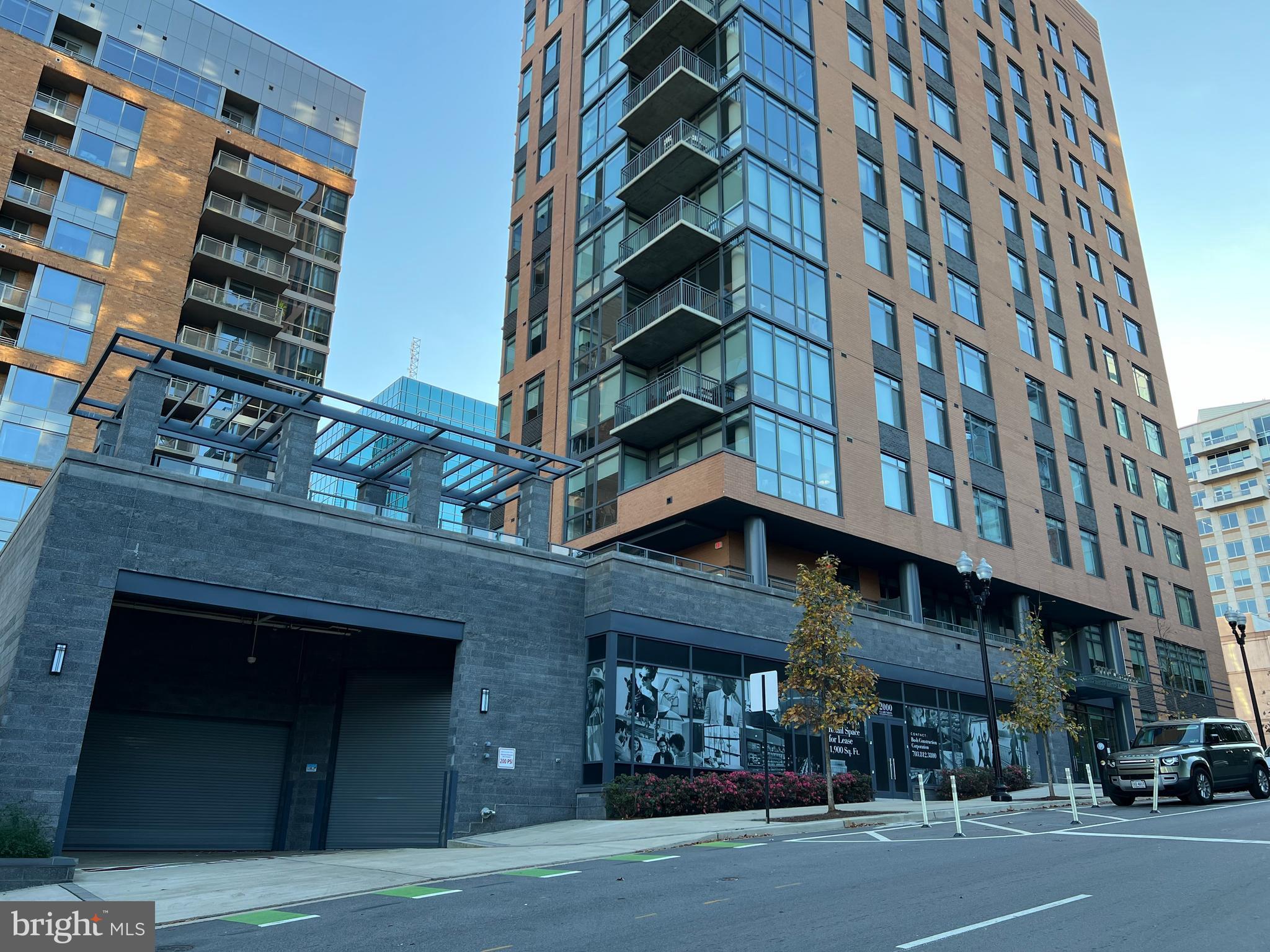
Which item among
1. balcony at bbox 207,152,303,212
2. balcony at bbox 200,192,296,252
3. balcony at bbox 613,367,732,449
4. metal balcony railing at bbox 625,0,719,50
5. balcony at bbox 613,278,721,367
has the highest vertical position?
balcony at bbox 207,152,303,212

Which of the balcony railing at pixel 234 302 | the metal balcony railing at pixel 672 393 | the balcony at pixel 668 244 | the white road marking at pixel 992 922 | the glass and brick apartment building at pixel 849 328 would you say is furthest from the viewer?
the balcony railing at pixel 234 302

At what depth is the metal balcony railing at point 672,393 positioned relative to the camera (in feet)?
105

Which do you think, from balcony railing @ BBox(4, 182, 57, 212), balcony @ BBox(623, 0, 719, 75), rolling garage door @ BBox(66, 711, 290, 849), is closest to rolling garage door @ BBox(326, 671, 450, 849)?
rolling garage door @ BBox(66, 711, 290, 849)

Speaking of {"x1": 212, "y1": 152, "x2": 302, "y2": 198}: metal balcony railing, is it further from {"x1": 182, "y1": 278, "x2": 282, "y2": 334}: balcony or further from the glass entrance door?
the glass entrance door

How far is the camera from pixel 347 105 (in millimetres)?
58500

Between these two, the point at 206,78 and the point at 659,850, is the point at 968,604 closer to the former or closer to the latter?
the point at 659,850

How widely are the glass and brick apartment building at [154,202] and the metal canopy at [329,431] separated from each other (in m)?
11.7

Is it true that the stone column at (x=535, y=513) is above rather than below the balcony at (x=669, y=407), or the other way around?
below

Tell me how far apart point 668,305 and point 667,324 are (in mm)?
1504

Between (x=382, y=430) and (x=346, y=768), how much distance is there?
29.2 feet

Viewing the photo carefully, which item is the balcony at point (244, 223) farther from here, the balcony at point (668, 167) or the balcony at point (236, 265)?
the balcony at point (668, 167)

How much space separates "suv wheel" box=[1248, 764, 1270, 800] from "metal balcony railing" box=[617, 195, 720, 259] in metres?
22.7

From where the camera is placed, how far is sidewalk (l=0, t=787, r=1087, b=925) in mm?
11664

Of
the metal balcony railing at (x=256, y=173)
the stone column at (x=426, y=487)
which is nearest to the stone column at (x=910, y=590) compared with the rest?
the stone column at (x=426, y=487)
